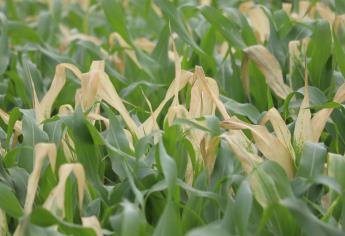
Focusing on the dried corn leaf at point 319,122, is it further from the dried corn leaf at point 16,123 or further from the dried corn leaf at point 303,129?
the dried corn leaf at point 16,123

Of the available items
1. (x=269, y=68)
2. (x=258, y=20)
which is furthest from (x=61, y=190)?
(x=258, y=20)

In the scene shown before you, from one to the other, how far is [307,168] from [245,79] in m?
0.58

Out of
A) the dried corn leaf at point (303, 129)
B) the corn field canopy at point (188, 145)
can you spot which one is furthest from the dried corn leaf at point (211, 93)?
the dried corn leaf at point (303, 129)

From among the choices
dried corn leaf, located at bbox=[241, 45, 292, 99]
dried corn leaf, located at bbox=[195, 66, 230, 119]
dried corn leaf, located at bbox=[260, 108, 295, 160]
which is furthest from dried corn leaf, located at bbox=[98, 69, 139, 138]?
dried corn leaf, located at bbox=[241, 45, 292, 99]

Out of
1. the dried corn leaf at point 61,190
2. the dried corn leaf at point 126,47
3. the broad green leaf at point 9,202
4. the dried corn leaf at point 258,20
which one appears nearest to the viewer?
the dried corn leaf at point 61,190

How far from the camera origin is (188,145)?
1.48 meters

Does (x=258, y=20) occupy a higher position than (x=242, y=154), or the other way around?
(x=242, y=154)

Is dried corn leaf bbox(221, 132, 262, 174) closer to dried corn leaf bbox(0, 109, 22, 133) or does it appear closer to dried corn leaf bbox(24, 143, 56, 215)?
dried corn leaf bbox(24, 143, 56, 215)

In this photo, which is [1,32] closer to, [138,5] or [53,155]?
[138,5]

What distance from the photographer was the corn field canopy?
1.30 m

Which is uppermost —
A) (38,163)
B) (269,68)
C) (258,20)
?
(38,163)

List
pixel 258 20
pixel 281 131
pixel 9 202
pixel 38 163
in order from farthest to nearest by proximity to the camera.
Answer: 1. pixel 258 20
2. pixel 281 131
3. pixel 9 202
4. pixel 38 163

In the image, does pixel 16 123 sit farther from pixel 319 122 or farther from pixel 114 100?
pixel 319 122

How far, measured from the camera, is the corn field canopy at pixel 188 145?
4.27 feet
